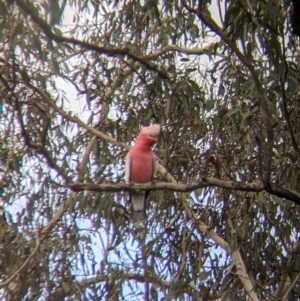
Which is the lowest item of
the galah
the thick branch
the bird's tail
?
the thick branch

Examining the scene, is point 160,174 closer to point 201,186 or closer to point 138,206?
point 138,206

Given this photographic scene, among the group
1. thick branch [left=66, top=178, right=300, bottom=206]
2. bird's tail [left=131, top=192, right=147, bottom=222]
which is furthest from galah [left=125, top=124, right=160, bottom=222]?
thick branch [left=66, top=178, right=300, bottom=206]

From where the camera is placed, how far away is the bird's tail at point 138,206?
3723 mm

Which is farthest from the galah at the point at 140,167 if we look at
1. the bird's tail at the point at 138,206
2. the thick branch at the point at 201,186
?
the thick branch at the point at 201,186

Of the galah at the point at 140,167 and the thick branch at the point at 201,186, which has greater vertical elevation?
the galah at the point at 140,167

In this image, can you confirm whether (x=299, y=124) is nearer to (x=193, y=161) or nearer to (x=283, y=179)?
(x=283, y=179)

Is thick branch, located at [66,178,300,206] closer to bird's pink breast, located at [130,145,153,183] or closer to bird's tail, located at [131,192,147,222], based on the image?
bird's pink breast, located at [130,145,153,183]

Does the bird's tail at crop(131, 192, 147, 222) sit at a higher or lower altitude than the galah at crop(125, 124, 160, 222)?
lower

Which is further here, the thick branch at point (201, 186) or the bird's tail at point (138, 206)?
the bird's tail at point (138, 206)

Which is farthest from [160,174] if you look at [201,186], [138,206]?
[201,186]

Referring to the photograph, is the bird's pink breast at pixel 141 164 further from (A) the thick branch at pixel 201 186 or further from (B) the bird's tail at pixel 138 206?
(A) the thick branch at pixel 201 186

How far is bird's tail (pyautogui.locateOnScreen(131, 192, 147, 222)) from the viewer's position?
372 centimetres

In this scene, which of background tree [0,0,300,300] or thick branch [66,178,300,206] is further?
background tree [0,0,300,300]

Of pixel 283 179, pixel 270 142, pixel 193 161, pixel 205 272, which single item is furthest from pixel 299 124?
pixel 270 142
